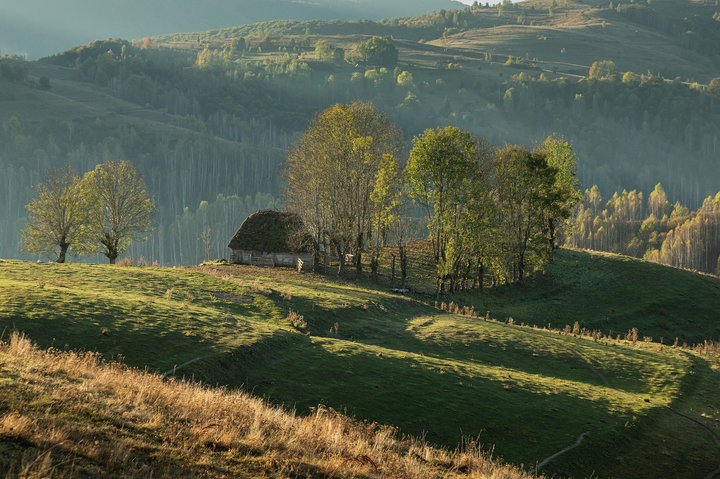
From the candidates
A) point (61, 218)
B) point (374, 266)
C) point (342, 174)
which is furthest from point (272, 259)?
point (61, 218)

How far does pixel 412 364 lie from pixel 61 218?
202 ft

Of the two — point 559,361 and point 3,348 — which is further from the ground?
point 3,348

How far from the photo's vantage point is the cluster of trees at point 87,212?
74.9 m

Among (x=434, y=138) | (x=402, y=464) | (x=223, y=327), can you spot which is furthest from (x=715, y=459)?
(x=434, y=138)

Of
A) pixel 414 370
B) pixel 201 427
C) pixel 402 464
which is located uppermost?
pixel 201 427

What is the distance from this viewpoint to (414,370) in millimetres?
29531

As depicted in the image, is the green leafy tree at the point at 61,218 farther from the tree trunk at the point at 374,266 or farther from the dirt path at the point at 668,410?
the dirt path at the point at 668,410

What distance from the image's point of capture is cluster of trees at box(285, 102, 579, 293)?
66.4 m

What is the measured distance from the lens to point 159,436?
13211 millimetres

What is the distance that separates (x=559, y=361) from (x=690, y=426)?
11083 mm

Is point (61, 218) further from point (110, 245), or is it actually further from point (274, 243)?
point (274, 243)

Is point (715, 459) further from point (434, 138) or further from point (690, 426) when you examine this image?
point (434, 138)

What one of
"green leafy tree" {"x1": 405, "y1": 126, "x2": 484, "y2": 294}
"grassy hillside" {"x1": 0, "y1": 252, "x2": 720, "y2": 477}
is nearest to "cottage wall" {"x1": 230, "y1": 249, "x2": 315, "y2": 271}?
"green leafy tree" {"x1": 405, "y1": 126, "x2": 484, "y2": 294}

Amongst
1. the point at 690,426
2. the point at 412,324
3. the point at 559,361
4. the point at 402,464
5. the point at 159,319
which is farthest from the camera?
the point at 412,324
